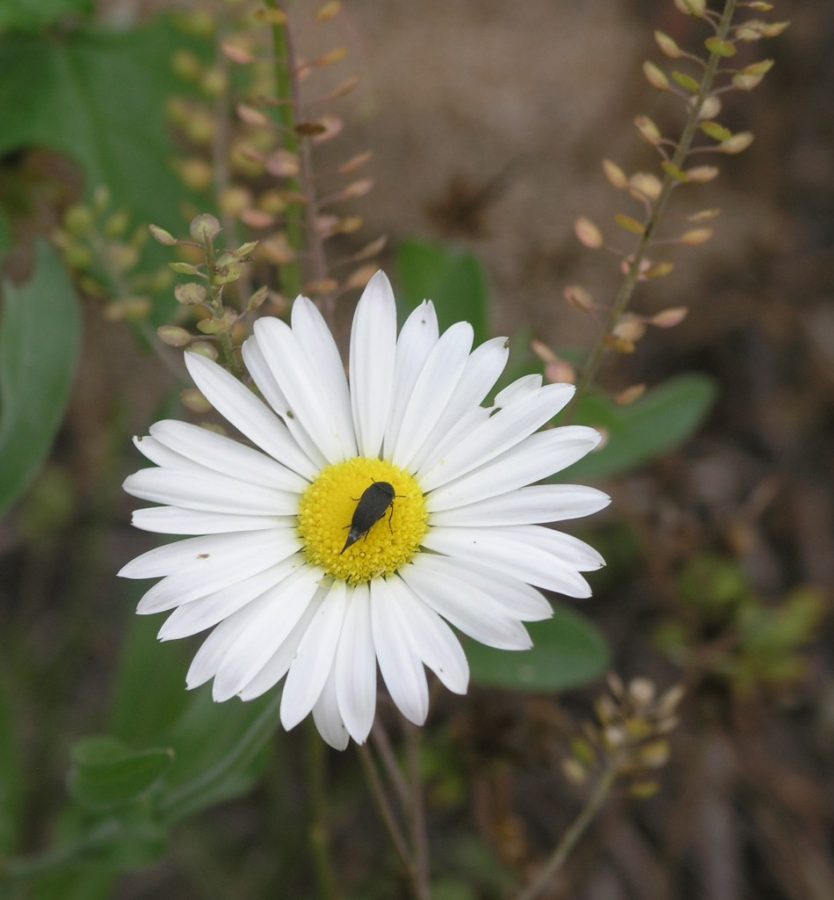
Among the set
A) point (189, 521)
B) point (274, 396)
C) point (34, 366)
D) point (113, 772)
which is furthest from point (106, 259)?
point (113, 772)

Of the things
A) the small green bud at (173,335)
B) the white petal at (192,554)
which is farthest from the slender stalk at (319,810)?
the small green bud at (173,335)

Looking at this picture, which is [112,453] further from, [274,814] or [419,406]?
[419,406]

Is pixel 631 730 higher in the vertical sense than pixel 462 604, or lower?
lower

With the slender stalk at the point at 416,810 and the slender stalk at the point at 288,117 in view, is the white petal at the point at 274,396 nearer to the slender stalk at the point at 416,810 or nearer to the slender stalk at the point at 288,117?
the slender stalk at the point at 288,117

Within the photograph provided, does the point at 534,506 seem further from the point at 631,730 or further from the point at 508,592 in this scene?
the point at 631,730

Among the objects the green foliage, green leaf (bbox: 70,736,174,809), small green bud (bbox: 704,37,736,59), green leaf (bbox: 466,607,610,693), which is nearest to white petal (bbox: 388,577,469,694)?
green leaf (bbox: 70,736,174,809)

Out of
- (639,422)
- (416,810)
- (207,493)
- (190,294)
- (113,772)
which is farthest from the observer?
(639,422)

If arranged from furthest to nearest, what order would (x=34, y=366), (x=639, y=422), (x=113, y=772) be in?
(x=639, y=422)
(x=34, y=366)
(x=113, y=772)
